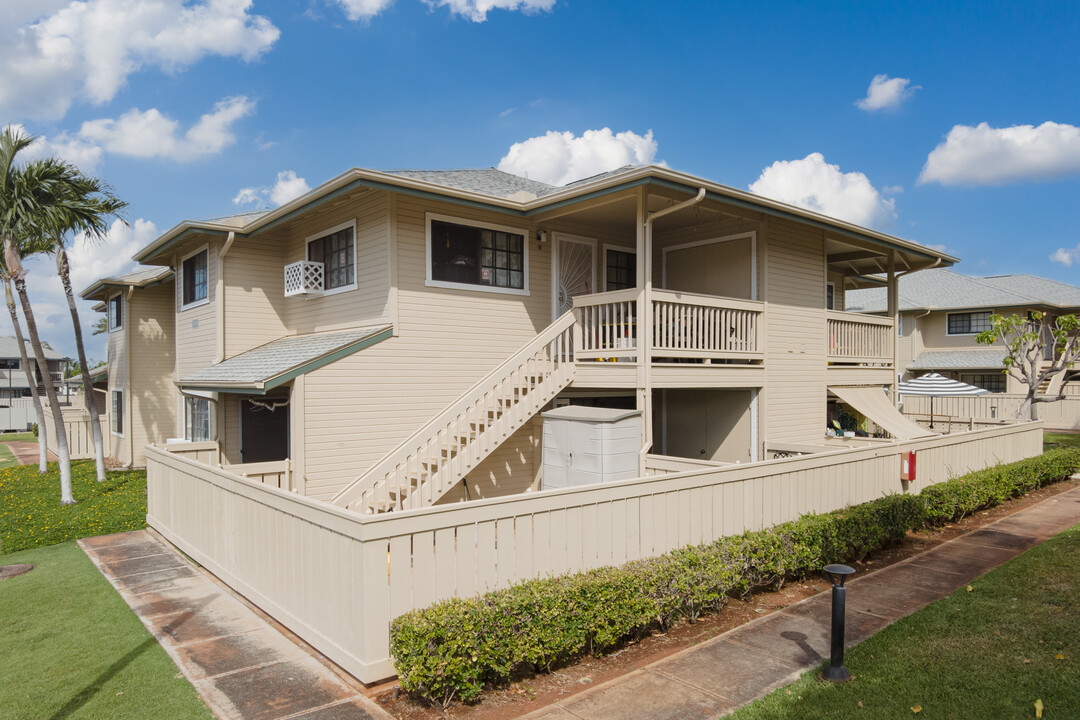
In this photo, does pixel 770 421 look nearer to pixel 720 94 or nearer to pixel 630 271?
pixel 630 271

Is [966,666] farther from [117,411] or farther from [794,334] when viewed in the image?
[117,411]

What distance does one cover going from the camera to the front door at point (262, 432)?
13.1m

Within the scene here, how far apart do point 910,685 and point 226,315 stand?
1214 centimetres

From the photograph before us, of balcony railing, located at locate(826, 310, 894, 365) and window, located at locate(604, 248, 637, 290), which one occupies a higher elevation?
window, located at locate(604, 248, 637, 290)

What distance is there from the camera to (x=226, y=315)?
12.9 meters

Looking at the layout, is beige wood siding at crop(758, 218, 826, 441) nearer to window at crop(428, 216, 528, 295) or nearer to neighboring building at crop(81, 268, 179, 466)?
window at crop(428, 216, 528, 295)

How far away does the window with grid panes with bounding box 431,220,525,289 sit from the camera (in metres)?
11.2

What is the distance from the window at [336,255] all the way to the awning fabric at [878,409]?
1030 cm

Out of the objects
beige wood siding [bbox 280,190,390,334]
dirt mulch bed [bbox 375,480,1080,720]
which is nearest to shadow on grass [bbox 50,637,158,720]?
dirt mulch bed [bbox 375,480,1080,720]

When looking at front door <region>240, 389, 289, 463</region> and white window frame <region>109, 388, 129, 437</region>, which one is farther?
white window frame <region>109, 388, 129, 437</region>

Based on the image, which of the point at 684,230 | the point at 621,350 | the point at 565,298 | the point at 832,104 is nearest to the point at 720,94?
the point at 832,104

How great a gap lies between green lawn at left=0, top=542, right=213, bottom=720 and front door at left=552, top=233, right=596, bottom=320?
824 centimetres

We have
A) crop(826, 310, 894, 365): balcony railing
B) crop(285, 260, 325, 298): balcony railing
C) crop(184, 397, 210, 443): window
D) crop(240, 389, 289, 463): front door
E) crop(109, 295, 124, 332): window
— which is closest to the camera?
crop(285, 260, 325, 298): balcony railing

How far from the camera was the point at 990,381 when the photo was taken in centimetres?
3334
